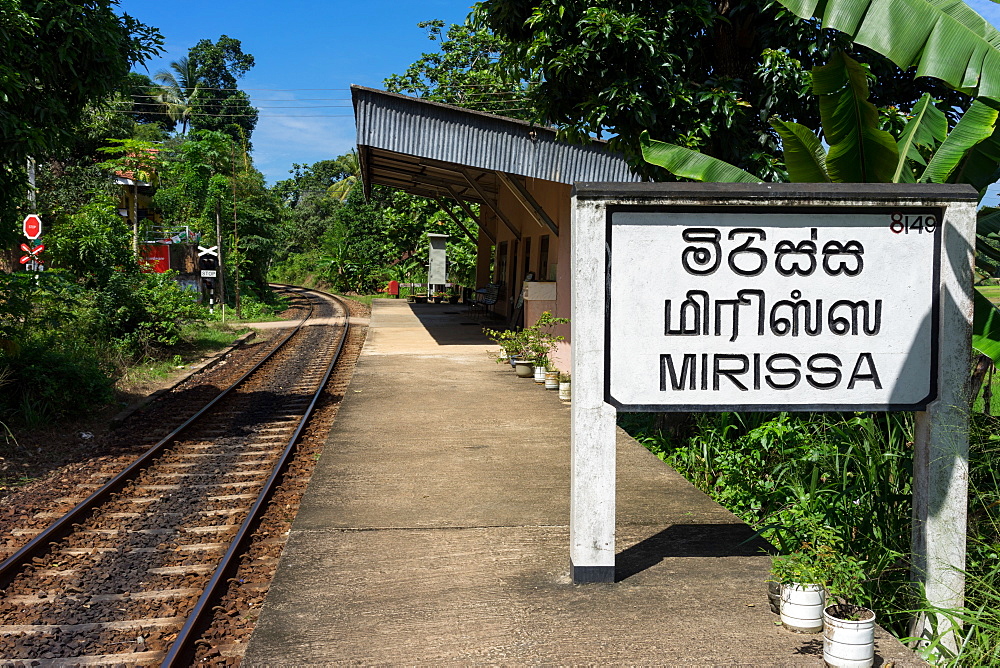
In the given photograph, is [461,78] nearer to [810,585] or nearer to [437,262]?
[437,262]

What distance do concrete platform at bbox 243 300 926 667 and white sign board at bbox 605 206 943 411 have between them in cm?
98

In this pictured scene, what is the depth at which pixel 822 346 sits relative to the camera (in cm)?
399

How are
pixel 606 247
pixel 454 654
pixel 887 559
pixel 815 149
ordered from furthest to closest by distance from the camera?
pixel 815 149 → pixel 887 559 → pixel 606 247 → pixel 454 654

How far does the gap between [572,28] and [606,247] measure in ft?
16.7

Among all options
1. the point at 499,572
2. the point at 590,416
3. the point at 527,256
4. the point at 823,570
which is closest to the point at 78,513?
the point at 499,572

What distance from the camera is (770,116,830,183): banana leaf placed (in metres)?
5.25

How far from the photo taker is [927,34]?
4.56 metres

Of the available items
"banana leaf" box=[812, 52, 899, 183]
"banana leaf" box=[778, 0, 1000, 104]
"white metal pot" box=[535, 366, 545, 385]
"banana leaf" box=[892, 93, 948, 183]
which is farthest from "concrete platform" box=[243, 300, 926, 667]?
"white metal pot" box=[535, 366, 545, 385]

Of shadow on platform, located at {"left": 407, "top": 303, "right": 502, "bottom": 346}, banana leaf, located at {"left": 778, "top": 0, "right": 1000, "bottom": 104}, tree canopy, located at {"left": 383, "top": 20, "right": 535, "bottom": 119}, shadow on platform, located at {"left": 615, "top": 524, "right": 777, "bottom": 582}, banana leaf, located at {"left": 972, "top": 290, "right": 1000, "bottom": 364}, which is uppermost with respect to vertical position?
tree canopy, located at {"left": 383, "top": 20, "right": 535, "bottom": 119}

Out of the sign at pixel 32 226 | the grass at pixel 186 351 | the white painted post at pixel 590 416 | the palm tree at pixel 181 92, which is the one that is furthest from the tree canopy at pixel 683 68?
the palm tree at pixel 181 92

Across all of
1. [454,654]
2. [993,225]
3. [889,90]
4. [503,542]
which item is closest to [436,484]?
[503,542]

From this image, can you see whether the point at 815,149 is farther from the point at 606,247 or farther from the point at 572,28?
the point at 572,28

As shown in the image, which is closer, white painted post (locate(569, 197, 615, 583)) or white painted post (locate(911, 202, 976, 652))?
white painted post (locate(911, 202, 976, 652))

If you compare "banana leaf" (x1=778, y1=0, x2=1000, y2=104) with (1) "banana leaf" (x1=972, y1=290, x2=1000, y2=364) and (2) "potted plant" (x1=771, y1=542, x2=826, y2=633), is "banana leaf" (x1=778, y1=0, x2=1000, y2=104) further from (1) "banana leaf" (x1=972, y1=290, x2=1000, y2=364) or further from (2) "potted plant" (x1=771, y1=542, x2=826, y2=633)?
(2) "potted plant" (x1=771, y1=542, x2=826, y2=633)
